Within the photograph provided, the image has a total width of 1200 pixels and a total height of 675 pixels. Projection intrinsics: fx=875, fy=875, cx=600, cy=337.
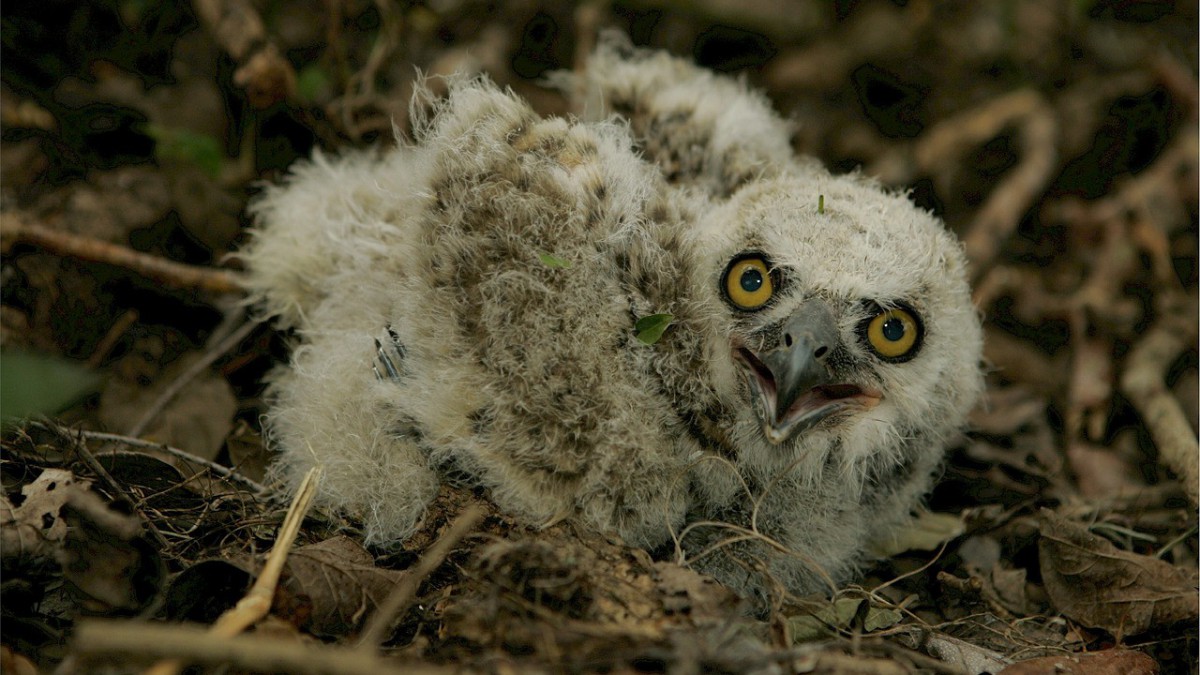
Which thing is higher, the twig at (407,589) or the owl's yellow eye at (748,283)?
the owl's yellow eye at (748,283)

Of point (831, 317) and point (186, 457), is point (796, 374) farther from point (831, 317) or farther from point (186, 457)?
point (186, 457)

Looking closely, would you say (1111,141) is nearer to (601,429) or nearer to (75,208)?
(601,429)

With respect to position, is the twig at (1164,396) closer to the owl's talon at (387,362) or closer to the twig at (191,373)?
the owl's talon at (387,362)

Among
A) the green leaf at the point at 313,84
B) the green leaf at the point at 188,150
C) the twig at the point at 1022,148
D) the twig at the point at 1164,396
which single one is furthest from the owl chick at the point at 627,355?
the twig at the point at 1022,148

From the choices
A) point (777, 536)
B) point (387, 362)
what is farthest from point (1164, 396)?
point (387, 362)

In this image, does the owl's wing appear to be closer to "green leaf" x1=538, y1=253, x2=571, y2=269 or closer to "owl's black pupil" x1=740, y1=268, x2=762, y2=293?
"owl's black pupil" x1=740, y1=268, x2=762, y2=293

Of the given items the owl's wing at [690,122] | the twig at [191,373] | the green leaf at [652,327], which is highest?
the owl's wing at [690,122]

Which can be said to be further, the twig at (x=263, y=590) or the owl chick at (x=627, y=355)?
the owl chick at (x=627, y=355)

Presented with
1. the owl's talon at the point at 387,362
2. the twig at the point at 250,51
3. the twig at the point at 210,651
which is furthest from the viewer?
the twig at the point at 250,51

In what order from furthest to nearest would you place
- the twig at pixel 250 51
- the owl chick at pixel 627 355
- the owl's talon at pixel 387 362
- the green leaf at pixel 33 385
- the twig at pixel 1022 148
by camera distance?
the twig at pixel 1022 148 < the twig at pixel 250 51 < the owl's talon at pixel 387 362 < the owl chick at pixel 627 355 < the green leaf at pixel 33 385
